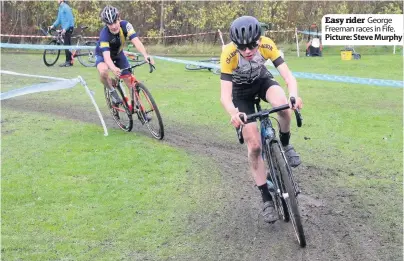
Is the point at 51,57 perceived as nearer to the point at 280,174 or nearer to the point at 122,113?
the point at 122,113

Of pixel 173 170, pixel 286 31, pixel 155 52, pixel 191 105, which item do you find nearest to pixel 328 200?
pixel 173 170

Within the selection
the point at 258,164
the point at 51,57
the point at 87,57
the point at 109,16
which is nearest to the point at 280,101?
the point at 258,164

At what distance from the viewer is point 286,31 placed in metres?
30.5

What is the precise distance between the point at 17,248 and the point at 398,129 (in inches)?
293

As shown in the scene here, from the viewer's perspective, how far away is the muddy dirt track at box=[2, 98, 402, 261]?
5094 mm

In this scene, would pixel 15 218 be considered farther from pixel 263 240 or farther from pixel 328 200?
pixel 328 200

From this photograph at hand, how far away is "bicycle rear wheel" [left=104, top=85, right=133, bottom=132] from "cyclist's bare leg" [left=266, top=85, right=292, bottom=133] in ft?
14.8

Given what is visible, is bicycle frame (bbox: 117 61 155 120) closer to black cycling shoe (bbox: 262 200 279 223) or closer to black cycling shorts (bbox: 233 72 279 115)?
black cycling shorts (bbox: 233 72 279 115)

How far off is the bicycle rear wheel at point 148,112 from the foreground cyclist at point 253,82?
3.44m

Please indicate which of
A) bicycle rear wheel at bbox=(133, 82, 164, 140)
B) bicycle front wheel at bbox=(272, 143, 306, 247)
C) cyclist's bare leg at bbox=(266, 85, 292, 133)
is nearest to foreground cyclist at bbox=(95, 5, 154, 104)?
bicycle rear wheel at bbox=(133, 82, 164, 140)

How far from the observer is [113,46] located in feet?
32.0

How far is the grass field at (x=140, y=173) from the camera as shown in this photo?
5570mm

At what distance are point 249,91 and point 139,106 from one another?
396cm

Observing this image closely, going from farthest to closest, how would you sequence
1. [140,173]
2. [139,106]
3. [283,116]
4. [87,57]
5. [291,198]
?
[87,57] → [139,106] → [140,173] → [283,116] → [291,198]
